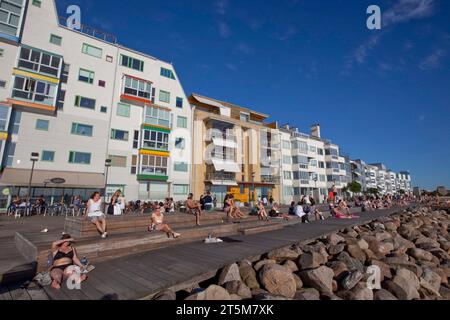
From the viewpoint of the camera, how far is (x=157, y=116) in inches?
1109

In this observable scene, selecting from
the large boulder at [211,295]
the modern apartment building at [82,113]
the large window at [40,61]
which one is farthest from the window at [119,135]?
the large boulder at [211,295]

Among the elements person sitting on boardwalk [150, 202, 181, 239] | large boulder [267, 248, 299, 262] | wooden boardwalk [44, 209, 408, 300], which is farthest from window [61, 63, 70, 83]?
large boulder [267, 248, 299, 262]

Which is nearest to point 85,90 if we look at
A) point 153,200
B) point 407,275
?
point 153,200

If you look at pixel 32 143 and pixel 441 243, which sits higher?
pixel 32 143

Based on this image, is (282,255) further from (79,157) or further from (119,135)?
(119,135)

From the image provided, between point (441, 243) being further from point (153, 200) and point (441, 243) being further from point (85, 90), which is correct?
point (85, 90)

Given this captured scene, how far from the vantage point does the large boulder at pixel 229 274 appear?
469 centimetres

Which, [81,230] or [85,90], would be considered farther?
[85,90]

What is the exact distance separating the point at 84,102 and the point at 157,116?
8.14 meters

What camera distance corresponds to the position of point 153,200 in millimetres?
26453

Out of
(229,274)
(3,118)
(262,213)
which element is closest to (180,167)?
(3,118)

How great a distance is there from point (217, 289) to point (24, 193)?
24623 millimetres

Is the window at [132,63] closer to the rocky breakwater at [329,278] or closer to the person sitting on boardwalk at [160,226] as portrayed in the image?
the person sitting on boardwalk at [160,226]
